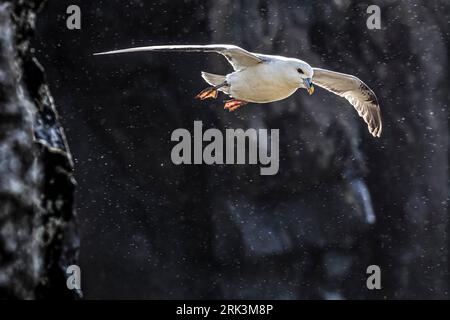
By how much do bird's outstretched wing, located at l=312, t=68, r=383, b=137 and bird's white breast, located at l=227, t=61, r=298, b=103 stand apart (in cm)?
32

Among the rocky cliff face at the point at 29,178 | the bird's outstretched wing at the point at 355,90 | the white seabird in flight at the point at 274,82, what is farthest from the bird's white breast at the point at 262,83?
the rocky cliff face at the point at 29,178

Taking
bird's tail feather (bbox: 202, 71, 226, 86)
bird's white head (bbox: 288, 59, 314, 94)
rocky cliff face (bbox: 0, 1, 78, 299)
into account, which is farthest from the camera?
bird's tail feather (bbox: 202, 71, 226, 86)

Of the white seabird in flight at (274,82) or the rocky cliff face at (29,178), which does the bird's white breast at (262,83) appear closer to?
the white seabird in flight at (274,82)

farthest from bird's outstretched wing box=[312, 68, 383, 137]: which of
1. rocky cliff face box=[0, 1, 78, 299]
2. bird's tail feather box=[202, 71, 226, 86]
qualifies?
rocky cliff face box=[0, 1, 78, 299]

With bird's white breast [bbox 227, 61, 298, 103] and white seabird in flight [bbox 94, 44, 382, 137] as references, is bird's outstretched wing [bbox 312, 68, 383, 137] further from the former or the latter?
bird's white breast [bbox 227, 61, 298, 103]

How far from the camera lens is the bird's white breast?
3959 millimetres

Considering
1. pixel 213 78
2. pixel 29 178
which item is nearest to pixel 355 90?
pixel 213 78

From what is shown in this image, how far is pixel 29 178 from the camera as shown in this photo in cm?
126

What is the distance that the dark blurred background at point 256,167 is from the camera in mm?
5419

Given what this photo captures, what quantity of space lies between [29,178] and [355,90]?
11.0 ft

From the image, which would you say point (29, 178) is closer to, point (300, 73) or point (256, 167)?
point (300, 73)

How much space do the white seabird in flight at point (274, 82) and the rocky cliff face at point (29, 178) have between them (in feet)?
7.22
